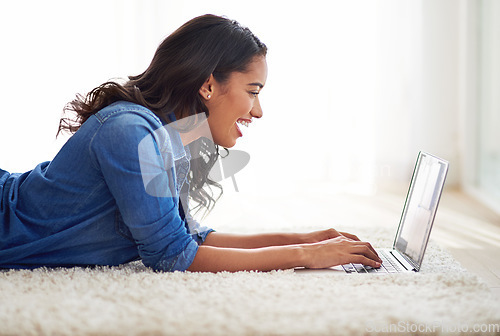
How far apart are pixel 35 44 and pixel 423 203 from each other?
3.26m

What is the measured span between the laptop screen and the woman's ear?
2.13 feet

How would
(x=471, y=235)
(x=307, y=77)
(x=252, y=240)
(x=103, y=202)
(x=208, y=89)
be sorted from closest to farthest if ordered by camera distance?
(x=103, y=202) < (x=208, y=89) < (x=252, y=240) < (x=471, y=235) < (x=307, y=77)

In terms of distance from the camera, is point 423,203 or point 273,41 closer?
point 423,203

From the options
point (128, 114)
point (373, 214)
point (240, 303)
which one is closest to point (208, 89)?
point (128, 114)

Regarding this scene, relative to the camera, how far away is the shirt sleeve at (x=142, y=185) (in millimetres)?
1346

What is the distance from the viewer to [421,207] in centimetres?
164

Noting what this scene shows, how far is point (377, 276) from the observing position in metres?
1.44

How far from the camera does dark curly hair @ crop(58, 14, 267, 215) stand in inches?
60.1

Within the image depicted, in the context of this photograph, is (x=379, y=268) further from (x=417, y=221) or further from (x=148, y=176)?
(x=148, y=176)

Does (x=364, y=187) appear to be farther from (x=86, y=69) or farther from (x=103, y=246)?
(x=103, y=246)

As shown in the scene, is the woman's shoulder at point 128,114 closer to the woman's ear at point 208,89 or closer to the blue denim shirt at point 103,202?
the blue denim shirt at point 103,202

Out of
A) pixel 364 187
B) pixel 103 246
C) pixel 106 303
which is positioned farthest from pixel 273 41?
pixel 106 303

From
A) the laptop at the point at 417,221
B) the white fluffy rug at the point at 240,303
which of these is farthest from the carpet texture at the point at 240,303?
the laptop at the point at 417,221

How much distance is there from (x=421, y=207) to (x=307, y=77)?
2.74 metres
